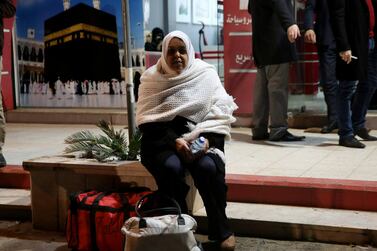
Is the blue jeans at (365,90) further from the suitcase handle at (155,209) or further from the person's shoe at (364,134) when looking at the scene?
the suitcase handle at (155,209)

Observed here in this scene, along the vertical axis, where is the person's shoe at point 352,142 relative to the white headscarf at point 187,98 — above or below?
below

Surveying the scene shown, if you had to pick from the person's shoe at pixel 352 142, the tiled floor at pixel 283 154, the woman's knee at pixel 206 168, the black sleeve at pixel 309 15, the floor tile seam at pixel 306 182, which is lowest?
the floor tile seam at pixel 306 182

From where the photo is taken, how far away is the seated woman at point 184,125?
4.04 meters

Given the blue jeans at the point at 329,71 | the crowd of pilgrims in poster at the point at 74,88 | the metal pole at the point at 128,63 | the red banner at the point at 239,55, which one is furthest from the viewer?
the crowd of pilgrims in poster at the point at 74,88

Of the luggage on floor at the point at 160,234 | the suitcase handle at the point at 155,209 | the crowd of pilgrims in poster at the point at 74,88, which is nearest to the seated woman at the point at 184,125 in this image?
the suitcase handle at the point at 155,209

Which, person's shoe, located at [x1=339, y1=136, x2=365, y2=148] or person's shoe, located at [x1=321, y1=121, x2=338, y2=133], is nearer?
person's shoe, located at [x1=339, y1=136, x2=365, y2=148]

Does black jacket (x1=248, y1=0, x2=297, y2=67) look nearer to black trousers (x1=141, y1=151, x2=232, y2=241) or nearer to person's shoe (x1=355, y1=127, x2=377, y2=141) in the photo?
person's shoe (x1=355, y1=127, x2=377, y2=141)

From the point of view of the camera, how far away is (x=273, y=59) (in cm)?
636

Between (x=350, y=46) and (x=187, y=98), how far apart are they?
2240 millimetres

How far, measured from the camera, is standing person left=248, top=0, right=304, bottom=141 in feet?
20.6

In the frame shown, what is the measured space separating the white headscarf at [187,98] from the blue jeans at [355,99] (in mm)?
1984

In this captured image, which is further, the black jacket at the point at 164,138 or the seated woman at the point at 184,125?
the black jacket at the point at 164,138

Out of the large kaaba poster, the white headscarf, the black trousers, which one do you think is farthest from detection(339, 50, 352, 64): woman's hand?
the large kaaba poster

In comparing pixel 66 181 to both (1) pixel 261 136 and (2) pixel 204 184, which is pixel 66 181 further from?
(1) pixel 261 136
